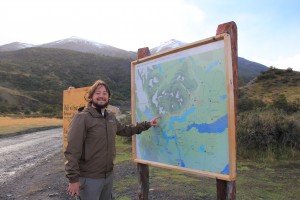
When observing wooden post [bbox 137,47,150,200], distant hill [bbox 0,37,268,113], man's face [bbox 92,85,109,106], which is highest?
distant hill [bbox 0,37,268,113]

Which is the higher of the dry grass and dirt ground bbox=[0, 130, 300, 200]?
the dry grass

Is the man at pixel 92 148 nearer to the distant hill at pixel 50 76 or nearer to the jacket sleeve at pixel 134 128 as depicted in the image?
the jacket sleeve at pixel 134 128

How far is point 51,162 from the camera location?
11.6m

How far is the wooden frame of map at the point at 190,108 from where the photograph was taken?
136 inches

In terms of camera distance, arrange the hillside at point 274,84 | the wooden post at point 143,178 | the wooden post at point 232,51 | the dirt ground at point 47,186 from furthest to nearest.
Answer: the hillside at point 274,84
the dirt ground at point 47,186
the wooden post at point 143,178
the wooden post at point 232,51

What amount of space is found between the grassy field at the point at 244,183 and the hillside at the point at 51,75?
4688cm

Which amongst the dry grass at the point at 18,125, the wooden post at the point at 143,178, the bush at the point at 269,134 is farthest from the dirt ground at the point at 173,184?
the dry grass at the point at 18,125

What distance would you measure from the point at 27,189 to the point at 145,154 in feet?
13.7

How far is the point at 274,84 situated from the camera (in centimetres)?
2856

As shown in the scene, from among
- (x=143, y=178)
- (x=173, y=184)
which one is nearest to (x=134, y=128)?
(x=143, y=178)

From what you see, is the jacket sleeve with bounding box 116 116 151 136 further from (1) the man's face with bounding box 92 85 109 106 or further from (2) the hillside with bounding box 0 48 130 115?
(2) the hillside with bounding box 0 48 130 115

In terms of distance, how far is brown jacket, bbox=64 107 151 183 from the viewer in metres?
3.60

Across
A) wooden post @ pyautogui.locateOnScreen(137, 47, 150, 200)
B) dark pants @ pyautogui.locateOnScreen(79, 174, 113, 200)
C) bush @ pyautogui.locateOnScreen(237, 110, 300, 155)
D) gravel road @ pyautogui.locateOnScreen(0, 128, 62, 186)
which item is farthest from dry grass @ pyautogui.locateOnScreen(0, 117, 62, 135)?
dark pants @ pyautogui.locateOnScreen(79, 174, 113, 200)

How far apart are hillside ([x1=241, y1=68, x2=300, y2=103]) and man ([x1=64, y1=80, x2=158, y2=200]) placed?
21543 mm
